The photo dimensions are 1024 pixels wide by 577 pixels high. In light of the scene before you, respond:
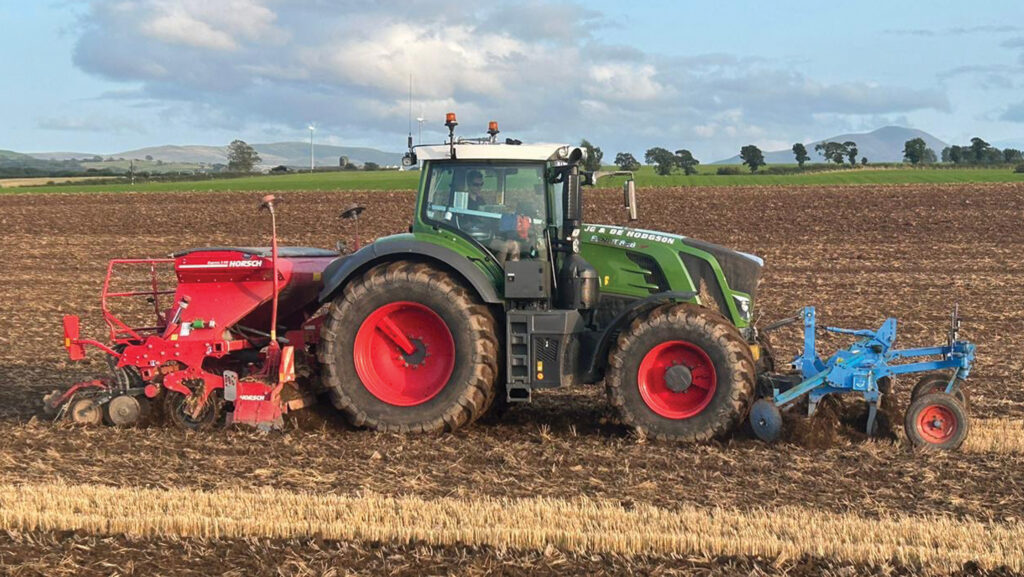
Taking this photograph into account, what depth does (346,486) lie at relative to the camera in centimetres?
688

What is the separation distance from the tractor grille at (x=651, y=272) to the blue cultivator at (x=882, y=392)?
1.21 m

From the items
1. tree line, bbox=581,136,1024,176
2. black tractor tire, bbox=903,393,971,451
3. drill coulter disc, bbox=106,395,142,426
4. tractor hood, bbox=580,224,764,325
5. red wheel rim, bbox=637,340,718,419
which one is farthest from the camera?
tree line, bbox=581,136,1024,176

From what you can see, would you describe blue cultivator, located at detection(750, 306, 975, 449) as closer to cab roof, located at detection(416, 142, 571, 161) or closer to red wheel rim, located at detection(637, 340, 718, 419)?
red wheel rim, located at detection(637, 340, 718, 419)

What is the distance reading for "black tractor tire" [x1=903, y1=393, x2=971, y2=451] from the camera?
296 inches

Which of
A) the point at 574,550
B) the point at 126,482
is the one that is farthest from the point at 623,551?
the point at 126,482

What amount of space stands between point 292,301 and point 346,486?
8.95 feet

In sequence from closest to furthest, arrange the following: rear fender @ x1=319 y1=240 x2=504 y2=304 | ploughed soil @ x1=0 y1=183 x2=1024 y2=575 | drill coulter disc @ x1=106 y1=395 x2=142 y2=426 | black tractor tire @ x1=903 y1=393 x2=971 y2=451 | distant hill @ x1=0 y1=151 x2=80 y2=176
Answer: ploughed soil @ x1=0 y1=183 x2=1024 y2=575 < black tractor tire @ x1=903 y1=393 x2=971 y2=451 < rear fender @ x1=319 y1=240 x2=504 y2=304 < drill coulter disc @ x1=106 y1=395 x2=142 y2=426 < distant hill @ x1=0 y1=151 x2=80 y2=176

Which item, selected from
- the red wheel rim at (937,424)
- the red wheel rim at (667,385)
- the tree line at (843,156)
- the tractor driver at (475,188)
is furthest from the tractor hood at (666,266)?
the tree line at (843,156)

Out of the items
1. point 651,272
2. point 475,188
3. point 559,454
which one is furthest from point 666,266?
point 559,454

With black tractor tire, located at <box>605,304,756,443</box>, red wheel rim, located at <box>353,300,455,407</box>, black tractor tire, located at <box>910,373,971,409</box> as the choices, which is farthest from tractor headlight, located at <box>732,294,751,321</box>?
red wheel rim, located at <box>353,300,455,407</box>

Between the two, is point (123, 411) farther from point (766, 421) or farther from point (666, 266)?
point (766, 421)

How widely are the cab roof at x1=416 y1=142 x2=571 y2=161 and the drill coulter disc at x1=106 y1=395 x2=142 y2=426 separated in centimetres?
327

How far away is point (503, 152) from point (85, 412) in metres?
4.16

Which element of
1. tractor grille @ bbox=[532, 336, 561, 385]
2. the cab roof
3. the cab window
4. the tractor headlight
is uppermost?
the cab roof
